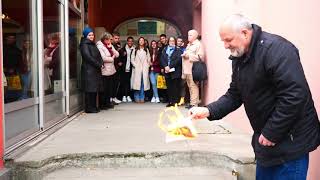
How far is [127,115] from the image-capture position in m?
8.48

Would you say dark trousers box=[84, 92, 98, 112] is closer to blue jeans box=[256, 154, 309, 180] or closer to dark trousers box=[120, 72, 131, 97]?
dark trousers box=[120, 72, 131, 97]

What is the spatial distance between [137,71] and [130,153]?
19.8 feet

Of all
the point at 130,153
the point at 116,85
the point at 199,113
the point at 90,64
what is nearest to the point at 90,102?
the point at 90,64

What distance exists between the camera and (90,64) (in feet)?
27.6

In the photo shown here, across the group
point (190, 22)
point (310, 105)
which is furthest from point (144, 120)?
Answer: point (190, 22)

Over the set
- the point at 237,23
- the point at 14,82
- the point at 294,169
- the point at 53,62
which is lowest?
the point at 294,169

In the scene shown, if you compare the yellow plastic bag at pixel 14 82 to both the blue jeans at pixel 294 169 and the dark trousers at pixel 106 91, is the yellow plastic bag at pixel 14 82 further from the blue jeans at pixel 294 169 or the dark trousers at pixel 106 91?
the dark trousers at pixel 106 91

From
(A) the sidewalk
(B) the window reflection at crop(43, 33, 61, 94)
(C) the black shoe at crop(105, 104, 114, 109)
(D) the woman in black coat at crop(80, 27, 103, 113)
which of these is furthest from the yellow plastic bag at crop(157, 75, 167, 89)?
(A) the sidewalk

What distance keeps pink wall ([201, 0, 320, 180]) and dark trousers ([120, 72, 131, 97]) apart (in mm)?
2712

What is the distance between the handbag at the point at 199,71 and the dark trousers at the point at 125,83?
9.19 ft

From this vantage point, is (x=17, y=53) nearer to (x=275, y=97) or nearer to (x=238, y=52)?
(x=238, y=52)

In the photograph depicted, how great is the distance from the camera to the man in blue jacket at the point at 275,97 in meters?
2.57

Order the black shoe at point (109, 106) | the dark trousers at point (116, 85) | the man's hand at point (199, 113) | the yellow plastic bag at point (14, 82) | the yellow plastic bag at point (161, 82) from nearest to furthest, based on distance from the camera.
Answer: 1. the man's hand at point (199, 113)
2. the yellow plastic bag at point (14, 82)
3. the black shoe at point (109, 106)
4. the dark trousers at point (116, 85)
5. the yellow plastic bag at point (161, 82)

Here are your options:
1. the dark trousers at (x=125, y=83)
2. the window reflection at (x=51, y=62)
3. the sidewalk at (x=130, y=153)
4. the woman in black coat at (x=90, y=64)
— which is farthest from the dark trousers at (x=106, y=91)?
the sidewalk at (x=130, y=153)
